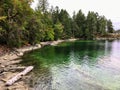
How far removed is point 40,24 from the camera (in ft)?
182

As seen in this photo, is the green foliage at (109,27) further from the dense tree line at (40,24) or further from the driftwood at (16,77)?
the driftwood at (16,77)

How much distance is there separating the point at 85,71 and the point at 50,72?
5.17 m

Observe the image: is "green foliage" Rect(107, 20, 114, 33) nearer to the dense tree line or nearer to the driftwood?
the dense tree line

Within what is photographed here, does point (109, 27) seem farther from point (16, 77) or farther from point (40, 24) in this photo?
point (16, 77)

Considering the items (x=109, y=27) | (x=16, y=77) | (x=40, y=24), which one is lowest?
(x=16, y=77)

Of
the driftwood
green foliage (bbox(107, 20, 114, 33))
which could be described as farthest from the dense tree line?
the driftwood

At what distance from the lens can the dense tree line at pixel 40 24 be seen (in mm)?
43844

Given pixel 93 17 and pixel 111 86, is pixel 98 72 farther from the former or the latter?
pixel 93 17

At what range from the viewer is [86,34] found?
102 metres

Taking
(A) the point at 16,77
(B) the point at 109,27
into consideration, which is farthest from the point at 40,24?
(B) the point at 109,27

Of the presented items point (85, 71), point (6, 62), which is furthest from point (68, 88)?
point (6, 62)

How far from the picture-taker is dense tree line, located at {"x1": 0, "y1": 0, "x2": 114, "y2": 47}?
4384 centimetres

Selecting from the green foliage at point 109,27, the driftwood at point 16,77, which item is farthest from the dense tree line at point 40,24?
the driftwood at point 16,77

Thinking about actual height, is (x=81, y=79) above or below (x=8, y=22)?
below
